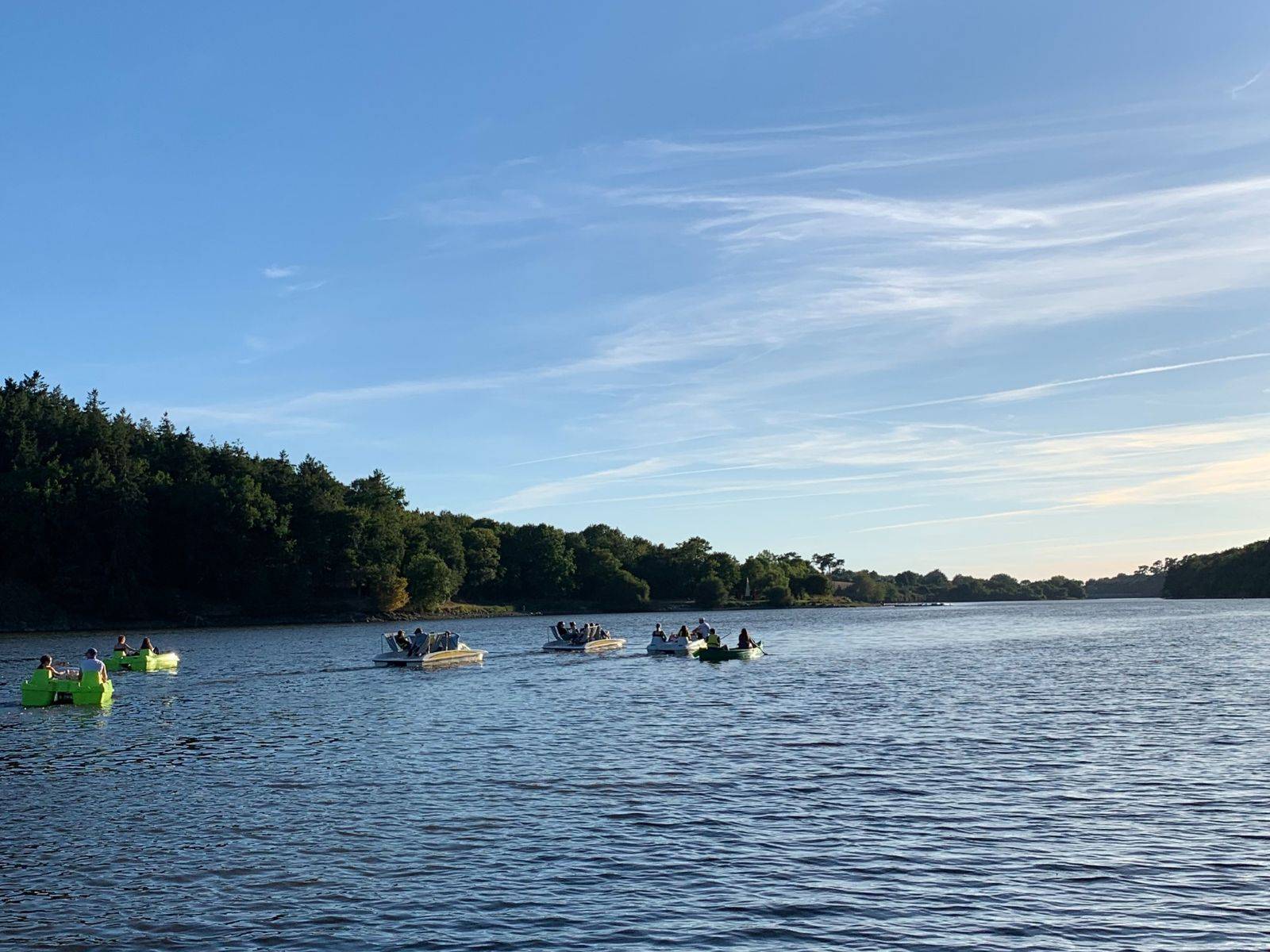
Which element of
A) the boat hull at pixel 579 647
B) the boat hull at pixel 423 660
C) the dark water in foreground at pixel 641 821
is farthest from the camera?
the boat hull at pixel 579 647

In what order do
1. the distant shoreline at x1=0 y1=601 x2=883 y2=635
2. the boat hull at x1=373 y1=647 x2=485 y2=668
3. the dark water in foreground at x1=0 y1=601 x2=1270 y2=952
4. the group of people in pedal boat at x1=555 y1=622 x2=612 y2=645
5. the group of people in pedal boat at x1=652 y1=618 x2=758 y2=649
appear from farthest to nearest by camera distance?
1. the distant shoreline at x1=0 y1=601 x2=883 y2=635
2. the group of people in pedal boat at x1=555 y1=622 x2=612 y2=645
3. the group of people in pedal boat at x1=652 y1=618 x2=758 y2=649
4. the boat hull at x1=373 y1=647 x2=485 y2=668
5. the dark water in foreground at x1=0 y1=601 x2=1270 y2=952

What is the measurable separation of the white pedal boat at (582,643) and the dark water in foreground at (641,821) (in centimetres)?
2968

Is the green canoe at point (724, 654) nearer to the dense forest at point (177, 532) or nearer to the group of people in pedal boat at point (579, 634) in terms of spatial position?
the group of people in pedal boat at point (579, 634)

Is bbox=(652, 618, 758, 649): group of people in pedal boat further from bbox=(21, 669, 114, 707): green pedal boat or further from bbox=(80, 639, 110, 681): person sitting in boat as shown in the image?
bbox=(21, 669, 114, 707): green pedal boat

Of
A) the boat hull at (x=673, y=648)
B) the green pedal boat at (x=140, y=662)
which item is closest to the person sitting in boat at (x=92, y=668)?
the green pedal boat at (x=140, y=662)

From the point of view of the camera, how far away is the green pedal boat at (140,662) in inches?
2346

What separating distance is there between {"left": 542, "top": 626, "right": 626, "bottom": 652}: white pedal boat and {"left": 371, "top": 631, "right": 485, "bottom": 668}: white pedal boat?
34.1 feet

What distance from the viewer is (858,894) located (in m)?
16.3

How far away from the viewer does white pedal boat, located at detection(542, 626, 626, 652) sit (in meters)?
76.8

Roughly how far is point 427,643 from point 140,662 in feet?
51.6

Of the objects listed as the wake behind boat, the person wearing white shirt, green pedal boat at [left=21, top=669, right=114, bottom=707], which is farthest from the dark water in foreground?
the wake behind boat

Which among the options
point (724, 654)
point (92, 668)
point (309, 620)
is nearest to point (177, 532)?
point (309, 620)

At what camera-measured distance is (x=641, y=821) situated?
2136 centimetres

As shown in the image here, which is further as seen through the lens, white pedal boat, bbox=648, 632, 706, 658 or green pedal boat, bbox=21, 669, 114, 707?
white pedal boat, bbox=648, 632, 706, 658
